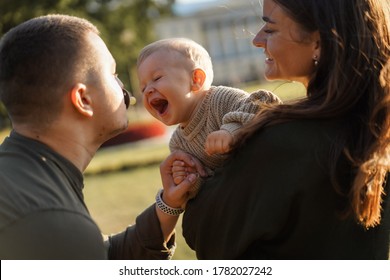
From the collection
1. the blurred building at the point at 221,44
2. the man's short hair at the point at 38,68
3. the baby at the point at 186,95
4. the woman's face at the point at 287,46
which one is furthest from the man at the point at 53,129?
the blurred building at the point at 221,44

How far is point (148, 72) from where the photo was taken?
3432 mm

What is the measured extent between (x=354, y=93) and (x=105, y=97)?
0.96 meters

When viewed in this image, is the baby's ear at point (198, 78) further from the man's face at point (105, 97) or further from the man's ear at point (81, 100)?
the man's ear at point (81, 100)

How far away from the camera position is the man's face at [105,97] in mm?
2957

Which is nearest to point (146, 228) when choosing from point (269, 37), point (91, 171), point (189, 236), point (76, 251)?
point (189, 236)

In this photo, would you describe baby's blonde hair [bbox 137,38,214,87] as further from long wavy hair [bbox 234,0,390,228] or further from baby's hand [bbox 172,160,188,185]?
long wavy hair [bbox 234,0,390,228]

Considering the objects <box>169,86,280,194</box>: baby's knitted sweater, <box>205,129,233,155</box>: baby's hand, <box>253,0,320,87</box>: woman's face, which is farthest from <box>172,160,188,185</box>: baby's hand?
<box>253,0,320,87</box>: woman's face

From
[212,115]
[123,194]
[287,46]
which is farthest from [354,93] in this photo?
[123,194]

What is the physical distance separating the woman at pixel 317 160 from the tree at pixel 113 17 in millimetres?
35299

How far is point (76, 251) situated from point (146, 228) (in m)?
0.83

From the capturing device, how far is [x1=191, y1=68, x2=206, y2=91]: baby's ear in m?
3.42

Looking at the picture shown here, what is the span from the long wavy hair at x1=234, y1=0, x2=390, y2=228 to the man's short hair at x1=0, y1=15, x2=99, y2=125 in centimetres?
70

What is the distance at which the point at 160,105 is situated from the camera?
3471 millimetres

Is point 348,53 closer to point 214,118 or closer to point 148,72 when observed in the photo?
point 214,118
